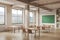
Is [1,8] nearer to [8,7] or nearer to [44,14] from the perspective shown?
[8,7]

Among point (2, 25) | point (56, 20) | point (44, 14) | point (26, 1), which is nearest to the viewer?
point (26, 1)

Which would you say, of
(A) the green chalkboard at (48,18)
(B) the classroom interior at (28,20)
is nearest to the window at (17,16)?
(B) the classroom interior at (28,20)

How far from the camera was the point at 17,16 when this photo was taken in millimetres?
16875

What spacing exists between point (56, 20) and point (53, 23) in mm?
877

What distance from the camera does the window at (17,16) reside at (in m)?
16.2

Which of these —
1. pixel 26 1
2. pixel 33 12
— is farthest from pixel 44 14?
pixel 26 1

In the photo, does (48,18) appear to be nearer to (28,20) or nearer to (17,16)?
(17,16)

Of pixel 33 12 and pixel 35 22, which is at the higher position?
pixel 33 12

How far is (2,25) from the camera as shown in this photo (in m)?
13.6

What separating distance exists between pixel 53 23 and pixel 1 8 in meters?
10.00

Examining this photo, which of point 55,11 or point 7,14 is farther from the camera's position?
point 55,11

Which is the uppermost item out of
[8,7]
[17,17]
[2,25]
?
[8,7]

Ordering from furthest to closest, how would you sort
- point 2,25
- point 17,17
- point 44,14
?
1. point 44,14
2. point 17,17
3. point 2,25

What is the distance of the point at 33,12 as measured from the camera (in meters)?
20.8
